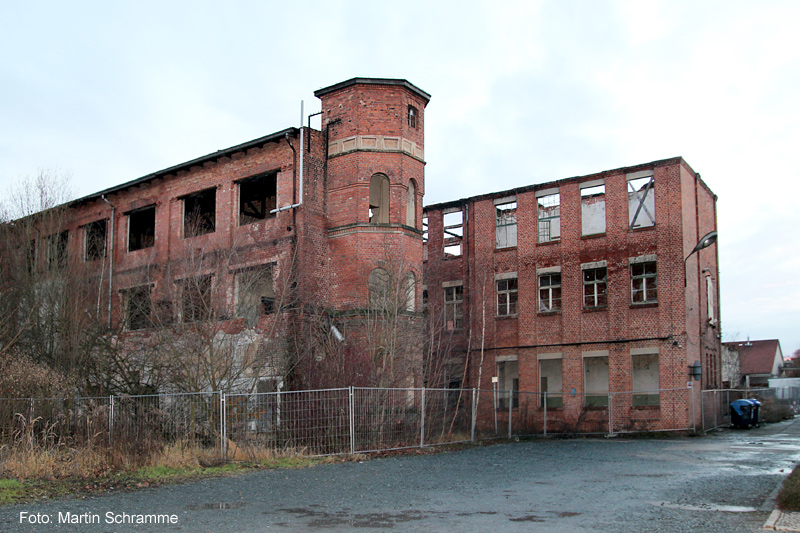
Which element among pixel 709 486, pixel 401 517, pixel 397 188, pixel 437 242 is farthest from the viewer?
pixel 437 242

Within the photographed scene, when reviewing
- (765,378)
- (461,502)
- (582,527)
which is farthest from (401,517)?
(765,378)

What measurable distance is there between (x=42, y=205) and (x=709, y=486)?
77.7ft

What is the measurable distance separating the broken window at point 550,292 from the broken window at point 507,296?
1.23 metres

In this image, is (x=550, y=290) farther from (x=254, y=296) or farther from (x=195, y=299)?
(x=195, y=299)

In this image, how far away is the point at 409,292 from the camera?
23.7 metres

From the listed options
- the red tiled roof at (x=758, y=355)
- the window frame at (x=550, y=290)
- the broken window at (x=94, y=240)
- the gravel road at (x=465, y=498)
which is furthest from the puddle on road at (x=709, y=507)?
the red tiled roof at (x=758, y=355)

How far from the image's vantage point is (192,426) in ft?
51.9

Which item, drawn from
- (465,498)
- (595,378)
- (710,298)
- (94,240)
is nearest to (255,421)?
(465,498)

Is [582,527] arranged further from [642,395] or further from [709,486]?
[642,395]

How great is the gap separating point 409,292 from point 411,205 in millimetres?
3399

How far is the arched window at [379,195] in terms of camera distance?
80.7 ft

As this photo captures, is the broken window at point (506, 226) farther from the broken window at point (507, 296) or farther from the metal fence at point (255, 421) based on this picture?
the metal fence at point (255, 421)

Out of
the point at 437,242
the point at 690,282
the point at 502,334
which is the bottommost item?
the point at 502,334

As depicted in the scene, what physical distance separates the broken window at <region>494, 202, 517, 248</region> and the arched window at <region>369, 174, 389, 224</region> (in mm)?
8430
